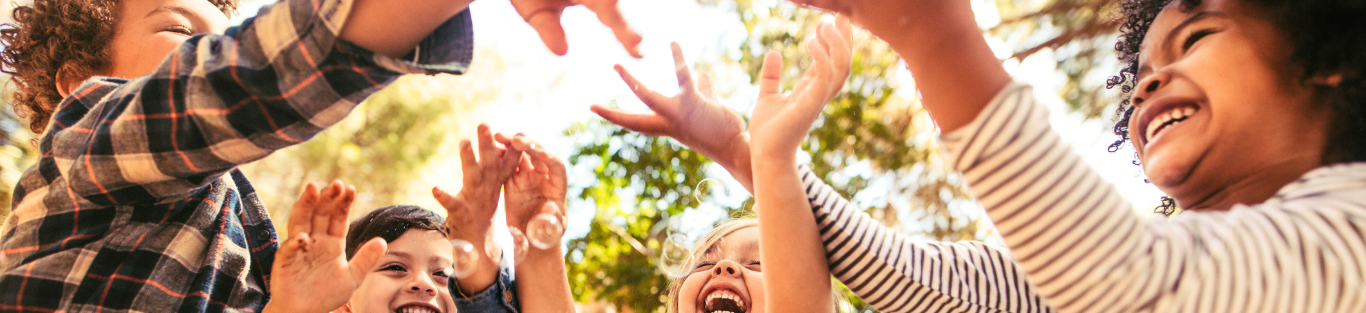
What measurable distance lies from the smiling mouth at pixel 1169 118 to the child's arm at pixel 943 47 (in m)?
0.46

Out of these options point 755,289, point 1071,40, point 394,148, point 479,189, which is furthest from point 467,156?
point 394,148

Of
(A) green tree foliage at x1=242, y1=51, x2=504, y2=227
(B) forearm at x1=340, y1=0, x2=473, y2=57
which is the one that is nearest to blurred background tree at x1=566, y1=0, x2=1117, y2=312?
(B) forearm at x1=340, y1=0, x2=473, y2=57

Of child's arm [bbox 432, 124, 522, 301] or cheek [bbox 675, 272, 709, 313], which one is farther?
cheek [bbox 675, 272, 709, 313]

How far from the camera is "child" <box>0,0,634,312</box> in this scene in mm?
812

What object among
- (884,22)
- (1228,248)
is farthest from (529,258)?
(1228,248)

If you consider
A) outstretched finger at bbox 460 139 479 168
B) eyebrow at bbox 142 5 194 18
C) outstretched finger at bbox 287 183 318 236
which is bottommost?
outstretched finger at bbox 287 183 318 236

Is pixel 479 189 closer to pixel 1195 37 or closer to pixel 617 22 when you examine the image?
pixel 617 22

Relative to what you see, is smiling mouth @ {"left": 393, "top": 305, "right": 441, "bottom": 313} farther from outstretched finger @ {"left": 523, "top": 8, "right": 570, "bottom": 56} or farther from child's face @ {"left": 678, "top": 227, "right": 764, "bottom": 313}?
outstretched finger @ {"left": 523, "top": 8, "right": 570, "bottom": 56}

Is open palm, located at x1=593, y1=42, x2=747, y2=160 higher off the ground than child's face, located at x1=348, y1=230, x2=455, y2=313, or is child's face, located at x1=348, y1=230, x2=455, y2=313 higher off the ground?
open palm, located at x1=593, y1=42, x2=747, y2=160

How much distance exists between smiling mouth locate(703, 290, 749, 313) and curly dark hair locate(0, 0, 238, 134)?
1369mm

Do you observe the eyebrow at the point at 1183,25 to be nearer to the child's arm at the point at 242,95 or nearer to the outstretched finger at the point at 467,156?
the child's arm at the point at 242,95

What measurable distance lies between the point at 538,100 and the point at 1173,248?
659cm

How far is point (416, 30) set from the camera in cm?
82

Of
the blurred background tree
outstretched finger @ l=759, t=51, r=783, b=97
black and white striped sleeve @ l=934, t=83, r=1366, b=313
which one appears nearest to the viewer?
black and white striped sleeve @ l=934, t=83, r=1366, b=313
